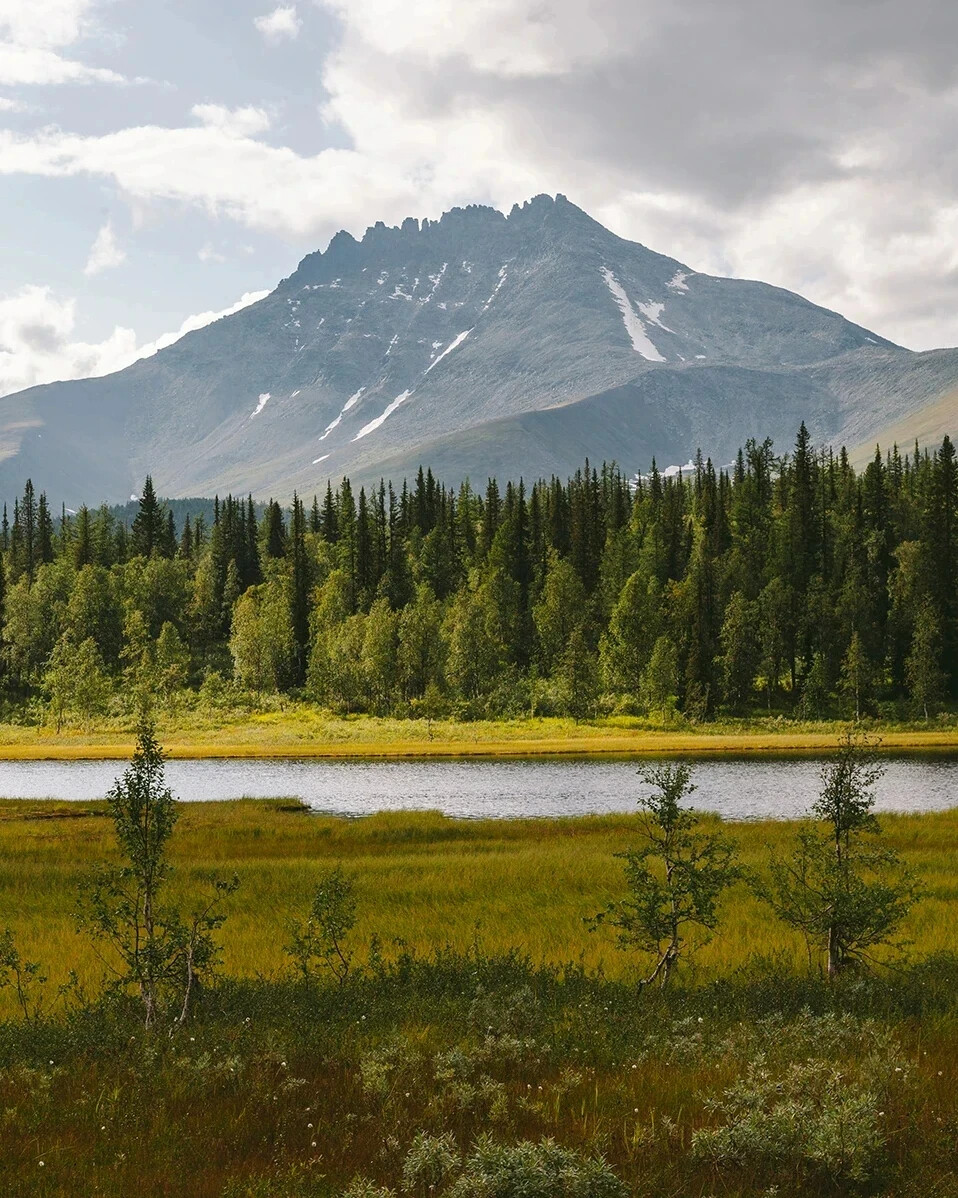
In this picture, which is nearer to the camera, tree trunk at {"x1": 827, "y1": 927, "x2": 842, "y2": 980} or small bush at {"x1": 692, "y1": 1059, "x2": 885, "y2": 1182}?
small bush at {"x1": 692, "y1": 1059, "x2": 885, "y2": 1182}

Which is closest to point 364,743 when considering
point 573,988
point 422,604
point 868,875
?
point 422,604

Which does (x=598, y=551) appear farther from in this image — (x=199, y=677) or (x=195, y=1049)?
(x=195, y=1049)

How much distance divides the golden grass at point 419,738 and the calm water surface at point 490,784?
21.8ft

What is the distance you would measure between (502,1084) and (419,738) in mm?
96466

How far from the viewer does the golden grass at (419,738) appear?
3701 inches

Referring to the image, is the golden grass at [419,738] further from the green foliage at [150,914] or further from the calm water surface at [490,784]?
the green foliage at [150,914]

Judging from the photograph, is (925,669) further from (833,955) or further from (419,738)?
(833,955)

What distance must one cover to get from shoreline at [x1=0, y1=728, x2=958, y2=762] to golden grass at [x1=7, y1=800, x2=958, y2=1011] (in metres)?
39.1

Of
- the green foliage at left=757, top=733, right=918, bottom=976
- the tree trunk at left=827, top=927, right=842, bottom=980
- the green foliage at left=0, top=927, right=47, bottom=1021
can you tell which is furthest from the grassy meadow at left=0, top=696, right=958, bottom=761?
the tree trunk at left=827, top=927, right=842, bottom=980

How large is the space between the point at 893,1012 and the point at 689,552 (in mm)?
140105

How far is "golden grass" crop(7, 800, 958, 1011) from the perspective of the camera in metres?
23.3

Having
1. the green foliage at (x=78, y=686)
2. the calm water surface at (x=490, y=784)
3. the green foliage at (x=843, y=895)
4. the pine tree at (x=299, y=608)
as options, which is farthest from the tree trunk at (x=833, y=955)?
the pine tree at (x=299, y=608)

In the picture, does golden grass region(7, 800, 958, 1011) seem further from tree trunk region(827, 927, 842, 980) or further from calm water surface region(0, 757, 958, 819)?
calm water surface region(0, 757, 958, 819)

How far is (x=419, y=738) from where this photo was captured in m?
107
